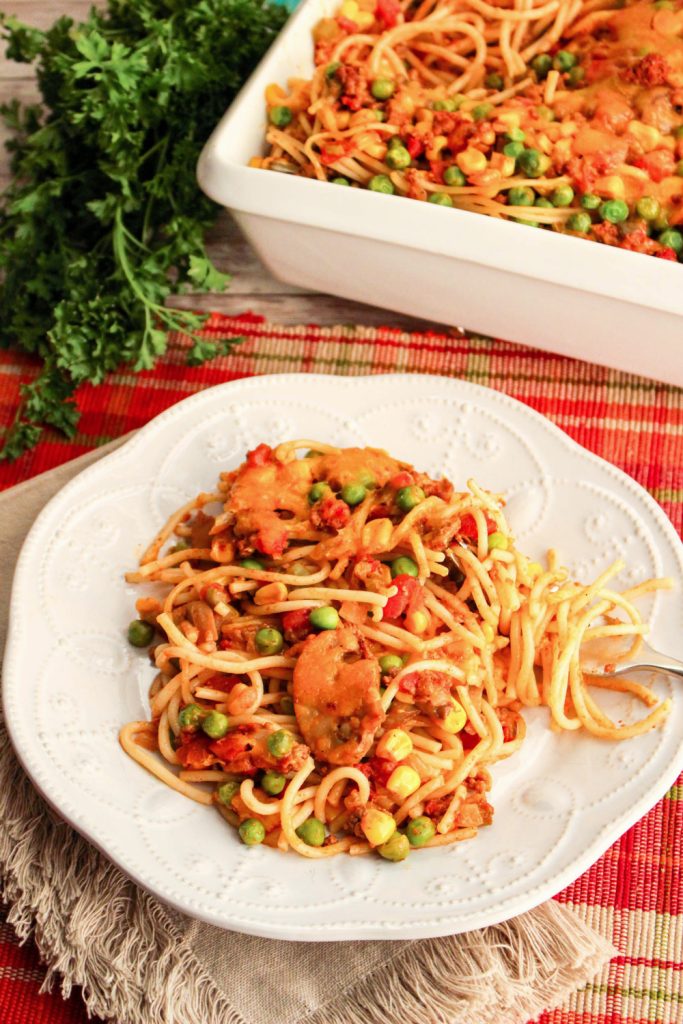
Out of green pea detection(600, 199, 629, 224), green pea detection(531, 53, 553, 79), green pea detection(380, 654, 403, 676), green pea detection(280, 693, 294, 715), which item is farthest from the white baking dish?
green pea detection(280, 693, 294, 715)

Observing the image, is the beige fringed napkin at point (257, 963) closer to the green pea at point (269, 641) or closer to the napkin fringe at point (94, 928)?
the napkin fringe at point (94, 928)

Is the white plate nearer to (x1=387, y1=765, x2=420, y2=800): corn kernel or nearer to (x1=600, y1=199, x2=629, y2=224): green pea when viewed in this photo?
(x1=387, y1=765, x2=420, y2=800): corn kernel

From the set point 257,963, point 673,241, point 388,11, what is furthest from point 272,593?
point 388,11

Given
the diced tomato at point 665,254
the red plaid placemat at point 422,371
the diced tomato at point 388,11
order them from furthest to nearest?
the diced tomato at point 388,11, the red plaid placemat at point 422,371, the diced tomato at point 665,254

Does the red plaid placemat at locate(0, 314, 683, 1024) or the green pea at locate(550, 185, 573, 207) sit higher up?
the green pea at locate(550, 185, 573, 207)

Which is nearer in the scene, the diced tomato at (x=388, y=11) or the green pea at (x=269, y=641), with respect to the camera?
the green pea at (x=269, y=641)

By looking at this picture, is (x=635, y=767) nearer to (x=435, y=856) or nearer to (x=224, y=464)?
(x=435, y=856)

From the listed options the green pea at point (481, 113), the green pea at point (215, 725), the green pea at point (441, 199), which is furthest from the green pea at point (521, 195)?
the green pea at point (215, 725)
